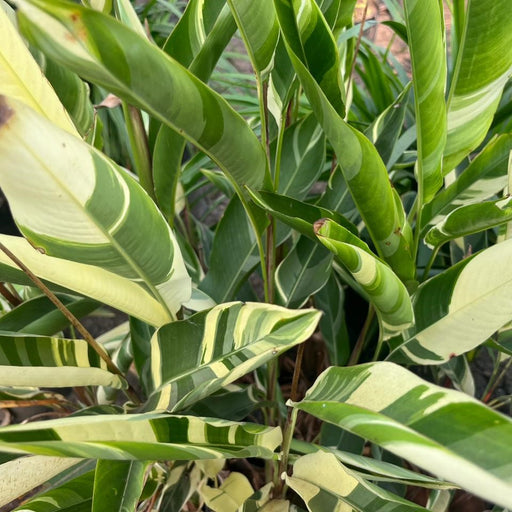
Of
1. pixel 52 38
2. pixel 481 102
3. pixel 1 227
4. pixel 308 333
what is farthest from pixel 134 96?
pixel 1 227

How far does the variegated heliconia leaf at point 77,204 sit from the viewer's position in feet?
0.77

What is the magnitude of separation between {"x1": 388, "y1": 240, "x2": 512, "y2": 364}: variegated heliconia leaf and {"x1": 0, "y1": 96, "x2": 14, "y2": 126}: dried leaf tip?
0.30 m

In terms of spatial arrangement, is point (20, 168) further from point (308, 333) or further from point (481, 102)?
point (481, 102)

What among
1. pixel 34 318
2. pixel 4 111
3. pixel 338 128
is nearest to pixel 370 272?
pixel 338 128

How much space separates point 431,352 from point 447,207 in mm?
139

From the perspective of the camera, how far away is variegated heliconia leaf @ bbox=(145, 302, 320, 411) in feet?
0.99

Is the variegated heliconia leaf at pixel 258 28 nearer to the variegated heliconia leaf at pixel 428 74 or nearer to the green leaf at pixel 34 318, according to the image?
the variegated heliconia leaf at pixel 428 74

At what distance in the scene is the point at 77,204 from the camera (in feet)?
0.89

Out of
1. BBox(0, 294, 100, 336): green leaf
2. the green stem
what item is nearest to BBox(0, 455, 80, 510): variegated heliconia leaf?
BBox(0, 294, 100, 336): green leaf

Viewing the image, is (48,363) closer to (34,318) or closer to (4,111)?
(34,318)

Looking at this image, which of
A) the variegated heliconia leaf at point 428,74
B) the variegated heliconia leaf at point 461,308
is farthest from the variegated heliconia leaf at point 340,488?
the variegated heliconia leaf at point 428,74

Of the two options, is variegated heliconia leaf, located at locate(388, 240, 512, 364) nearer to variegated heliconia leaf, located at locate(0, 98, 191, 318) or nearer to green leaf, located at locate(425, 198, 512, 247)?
green leaf, located at locate(425, 198, 512, 247)

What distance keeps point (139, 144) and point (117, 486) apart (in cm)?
27

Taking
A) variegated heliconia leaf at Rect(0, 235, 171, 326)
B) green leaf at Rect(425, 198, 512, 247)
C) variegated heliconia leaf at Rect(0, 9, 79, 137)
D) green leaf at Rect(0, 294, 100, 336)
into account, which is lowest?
green leaf at Rect(0, 294, 100, 336)
